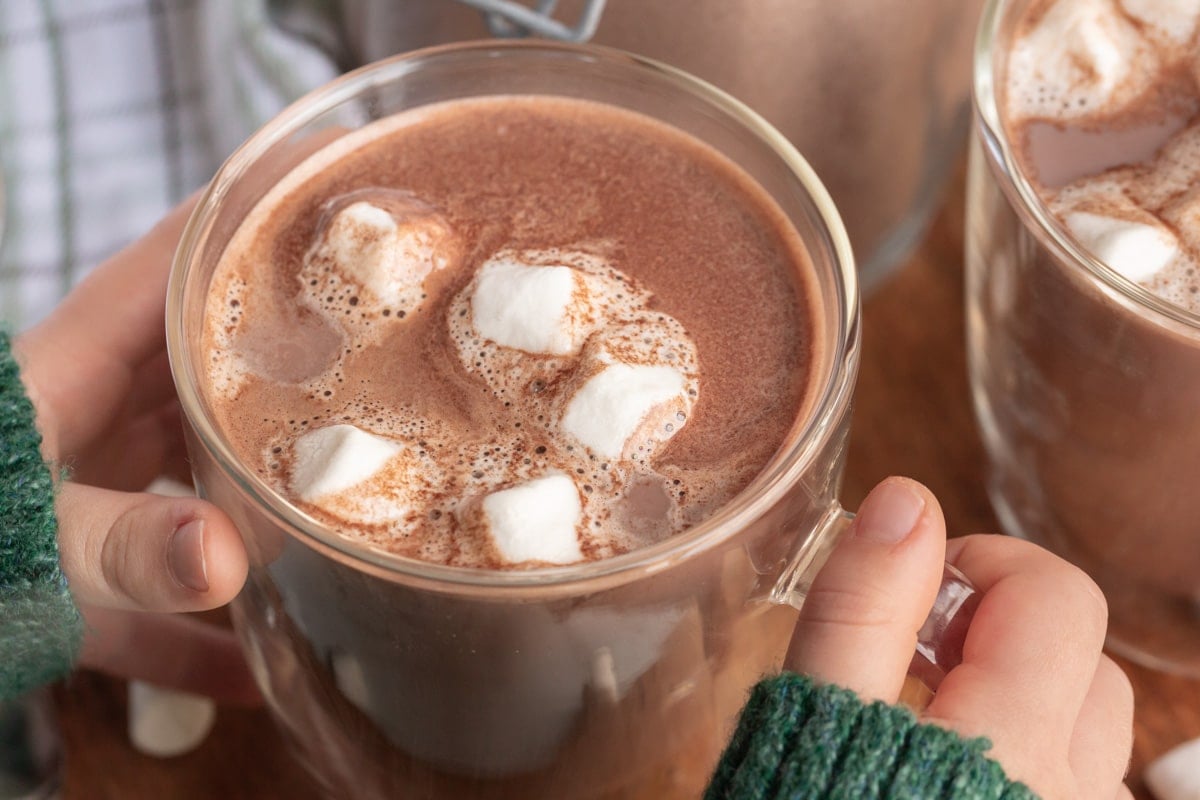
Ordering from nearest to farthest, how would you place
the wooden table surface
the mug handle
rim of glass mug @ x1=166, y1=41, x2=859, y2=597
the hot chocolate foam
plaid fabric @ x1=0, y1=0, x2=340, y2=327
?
rim of glass mug @ x1=166, y1=41, x2=859, y2=597 → the mug handle → the hot chocolate foam → the wooden table surface → plaid fabric @ x1=0, y1=0, x2=340, y2=327

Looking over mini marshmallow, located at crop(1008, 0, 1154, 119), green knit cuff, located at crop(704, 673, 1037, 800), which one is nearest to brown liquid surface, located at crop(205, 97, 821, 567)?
green knit cuff, located at crop(704, 673, 1037, 800)

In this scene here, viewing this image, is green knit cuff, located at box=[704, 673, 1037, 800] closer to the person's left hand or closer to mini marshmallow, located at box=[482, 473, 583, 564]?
mini marshmallow, located at box=[482, 473, 583, 564]

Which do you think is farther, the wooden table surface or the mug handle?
the wooden table surface

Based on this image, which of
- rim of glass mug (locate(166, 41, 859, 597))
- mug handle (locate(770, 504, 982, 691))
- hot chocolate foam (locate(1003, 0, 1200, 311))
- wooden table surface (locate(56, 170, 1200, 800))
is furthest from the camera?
wooden table surface (locate(56, 170, 1200, 800))

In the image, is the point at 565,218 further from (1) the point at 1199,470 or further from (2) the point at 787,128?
(1) the point at 1199,470

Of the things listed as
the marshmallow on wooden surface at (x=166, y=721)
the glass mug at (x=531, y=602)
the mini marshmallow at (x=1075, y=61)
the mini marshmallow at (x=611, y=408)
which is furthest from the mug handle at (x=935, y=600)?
the marshmallow on wooden surface at (x=166, y=721)

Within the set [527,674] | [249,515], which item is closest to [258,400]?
[249,515]

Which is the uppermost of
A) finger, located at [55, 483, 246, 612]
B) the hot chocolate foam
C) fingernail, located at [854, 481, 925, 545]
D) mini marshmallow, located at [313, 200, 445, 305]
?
the hot chocolate foam
